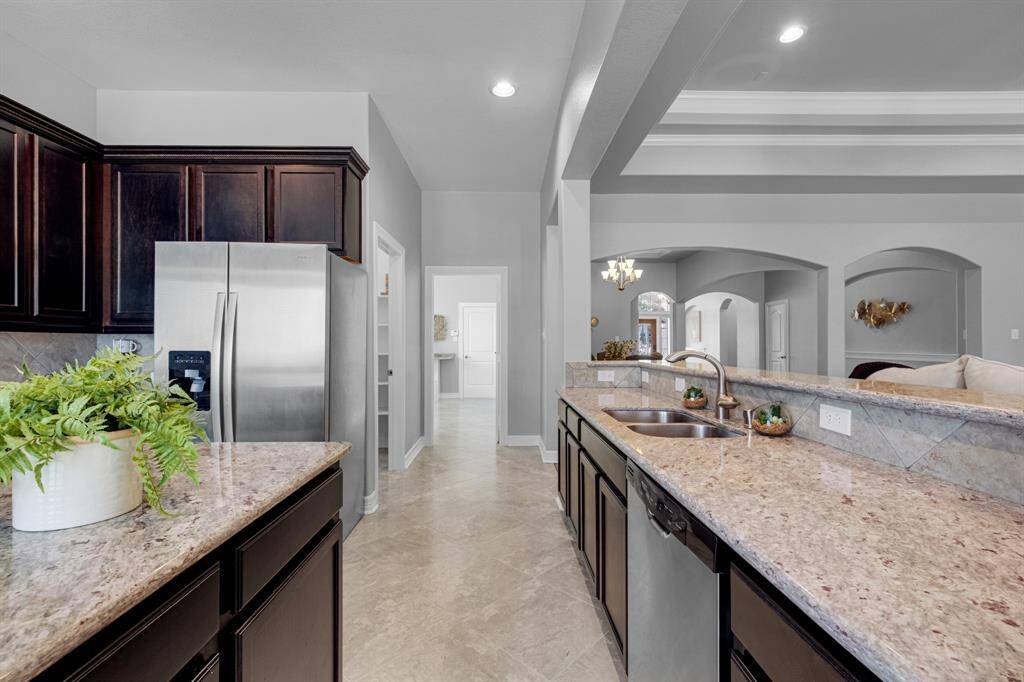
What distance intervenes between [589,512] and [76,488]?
1.85 meters

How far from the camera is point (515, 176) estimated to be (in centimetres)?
483

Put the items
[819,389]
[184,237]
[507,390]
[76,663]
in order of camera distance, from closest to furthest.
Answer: [76,663]
[819,389]
[184,237]
[507,390]

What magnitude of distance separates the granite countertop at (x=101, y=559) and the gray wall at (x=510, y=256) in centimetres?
416

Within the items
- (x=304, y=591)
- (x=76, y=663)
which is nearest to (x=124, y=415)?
(x=76, y=663)

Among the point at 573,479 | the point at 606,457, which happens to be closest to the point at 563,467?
the point at 573,479

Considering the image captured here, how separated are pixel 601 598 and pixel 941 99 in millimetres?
4583

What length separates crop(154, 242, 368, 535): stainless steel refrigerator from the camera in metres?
2.51

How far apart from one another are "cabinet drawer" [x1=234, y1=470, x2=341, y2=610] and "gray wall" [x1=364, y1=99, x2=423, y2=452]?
208 centimetres

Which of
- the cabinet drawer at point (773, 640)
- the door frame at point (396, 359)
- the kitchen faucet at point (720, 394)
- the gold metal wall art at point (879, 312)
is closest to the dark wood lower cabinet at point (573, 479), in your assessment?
the kitchen faucet at point (720, 394)

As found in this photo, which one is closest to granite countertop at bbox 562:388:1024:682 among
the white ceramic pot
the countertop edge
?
the countertop edge

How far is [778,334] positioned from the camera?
7.96 meters

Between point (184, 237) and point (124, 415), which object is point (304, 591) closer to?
point (124, 415)

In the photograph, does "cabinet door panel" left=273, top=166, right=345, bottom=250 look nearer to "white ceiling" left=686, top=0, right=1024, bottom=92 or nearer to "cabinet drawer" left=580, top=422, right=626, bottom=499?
"cabinet drawer" left=580, top=422, right=626, bottom=499

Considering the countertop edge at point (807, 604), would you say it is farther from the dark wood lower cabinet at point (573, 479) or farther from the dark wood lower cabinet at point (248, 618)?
the dark wood lower cabinet at point (573, 479)
